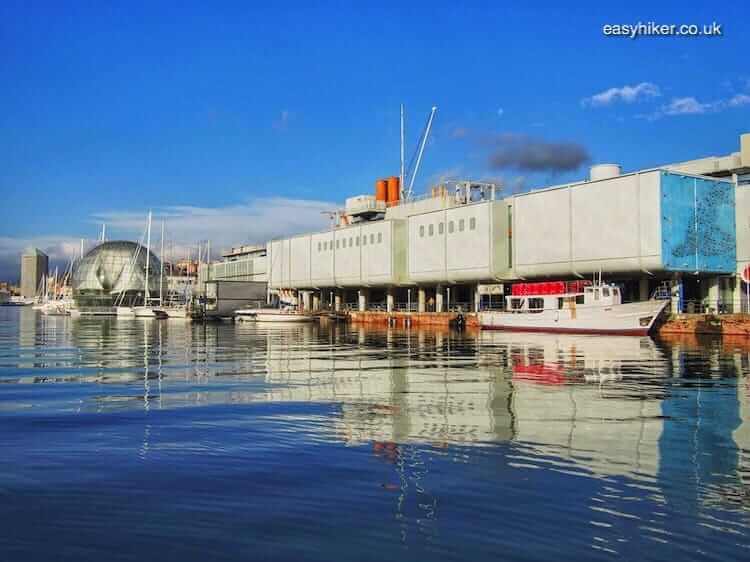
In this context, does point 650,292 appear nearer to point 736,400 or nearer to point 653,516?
point 736,400

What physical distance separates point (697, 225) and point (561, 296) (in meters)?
16.3

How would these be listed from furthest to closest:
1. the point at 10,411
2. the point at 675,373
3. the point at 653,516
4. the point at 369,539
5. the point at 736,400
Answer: the point at 675,373 < the point at 736,400 < the point at 10,411 < the point at 653,516 < the point at 369,539

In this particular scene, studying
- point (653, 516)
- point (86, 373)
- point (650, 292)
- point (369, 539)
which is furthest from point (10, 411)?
point (650, 292)

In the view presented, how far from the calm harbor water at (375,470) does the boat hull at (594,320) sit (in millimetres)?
40386

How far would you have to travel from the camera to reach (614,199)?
75.4 m

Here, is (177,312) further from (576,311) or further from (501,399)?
(501,399)

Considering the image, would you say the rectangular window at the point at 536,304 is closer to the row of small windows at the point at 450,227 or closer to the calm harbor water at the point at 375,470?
the row of small windows at the point at 450,227

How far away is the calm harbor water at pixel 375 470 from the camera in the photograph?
29.5ft

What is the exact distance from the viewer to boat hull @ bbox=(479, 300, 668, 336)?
218 ft

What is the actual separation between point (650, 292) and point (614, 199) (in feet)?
47.7

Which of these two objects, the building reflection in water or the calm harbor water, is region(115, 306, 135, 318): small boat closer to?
the building reflection in water

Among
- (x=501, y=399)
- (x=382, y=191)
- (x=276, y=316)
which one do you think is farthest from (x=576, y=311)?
(x=382, y=191)

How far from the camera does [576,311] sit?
71.2m

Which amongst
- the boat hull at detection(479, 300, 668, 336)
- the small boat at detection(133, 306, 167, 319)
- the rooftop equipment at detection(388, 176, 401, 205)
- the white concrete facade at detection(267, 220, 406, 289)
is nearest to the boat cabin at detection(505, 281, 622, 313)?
the boat hull at detection(479, 300, 668, 336)
